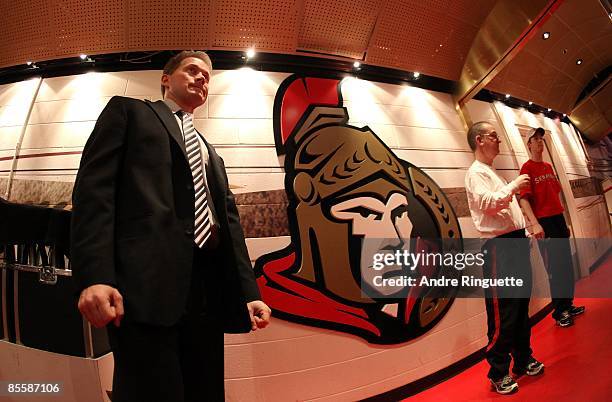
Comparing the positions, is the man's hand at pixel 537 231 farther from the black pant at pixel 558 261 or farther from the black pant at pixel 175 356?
the black pant at pixel 175 356

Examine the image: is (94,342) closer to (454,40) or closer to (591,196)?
(591,196)

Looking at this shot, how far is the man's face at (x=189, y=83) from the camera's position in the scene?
94cm

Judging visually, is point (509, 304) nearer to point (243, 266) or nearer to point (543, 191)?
point (543, 191)

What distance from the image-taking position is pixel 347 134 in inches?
83.9

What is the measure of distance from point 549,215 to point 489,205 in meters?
0.83

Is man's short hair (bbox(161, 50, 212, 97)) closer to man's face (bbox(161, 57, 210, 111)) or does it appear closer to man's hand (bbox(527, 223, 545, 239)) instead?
man's face (bbox(161, 57, 210, 111))

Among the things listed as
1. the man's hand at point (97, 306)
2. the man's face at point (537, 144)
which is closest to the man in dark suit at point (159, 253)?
the man's hand at point (97, 306)

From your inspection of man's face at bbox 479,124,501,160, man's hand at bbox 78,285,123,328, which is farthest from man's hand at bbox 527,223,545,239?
man's hand at bbox 78,285,123,328

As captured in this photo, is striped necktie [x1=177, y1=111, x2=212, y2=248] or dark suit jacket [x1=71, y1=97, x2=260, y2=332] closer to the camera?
dark suit jacket [x1=71, y1=97, x2=260, y2=332]

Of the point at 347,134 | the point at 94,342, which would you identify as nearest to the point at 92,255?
the point at 94,342

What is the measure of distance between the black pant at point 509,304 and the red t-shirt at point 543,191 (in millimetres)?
528

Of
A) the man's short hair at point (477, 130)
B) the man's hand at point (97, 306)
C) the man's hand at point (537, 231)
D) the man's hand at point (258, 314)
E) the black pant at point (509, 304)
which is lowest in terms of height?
A: the black pant at point (509, 304)

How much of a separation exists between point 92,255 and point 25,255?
0.97 m

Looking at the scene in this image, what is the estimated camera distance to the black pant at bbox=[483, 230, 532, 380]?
59.4 inches
